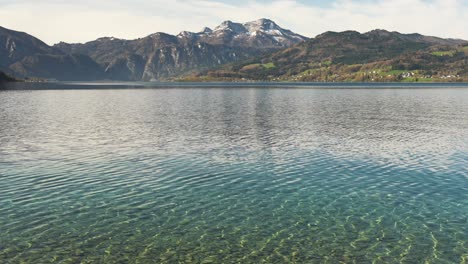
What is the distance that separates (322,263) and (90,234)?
1429cm

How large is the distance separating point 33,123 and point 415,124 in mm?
81331

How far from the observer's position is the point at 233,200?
32.9 m

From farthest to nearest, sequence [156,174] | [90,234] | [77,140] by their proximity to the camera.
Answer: [77,140]
[156,174]
[90,234]

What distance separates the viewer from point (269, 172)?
4250cm

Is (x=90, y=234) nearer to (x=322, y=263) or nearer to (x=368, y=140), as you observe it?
(x=322, y=263)

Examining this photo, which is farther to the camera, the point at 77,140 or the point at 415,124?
the point at 415,124

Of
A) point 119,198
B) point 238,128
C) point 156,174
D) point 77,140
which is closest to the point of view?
point 119,198

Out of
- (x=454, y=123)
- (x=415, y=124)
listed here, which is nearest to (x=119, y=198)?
(x=415, y=124)

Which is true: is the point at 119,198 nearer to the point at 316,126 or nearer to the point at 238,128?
the point at 238,128

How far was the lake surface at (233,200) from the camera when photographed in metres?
23.4

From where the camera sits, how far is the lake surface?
2342cm

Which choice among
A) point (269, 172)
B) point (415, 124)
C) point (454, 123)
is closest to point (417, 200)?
point (269, 172)

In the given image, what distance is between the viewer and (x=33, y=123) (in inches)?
3354

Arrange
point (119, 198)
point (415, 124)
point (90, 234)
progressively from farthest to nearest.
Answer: point (415, 124), point (119, 198), point (90, 234)
